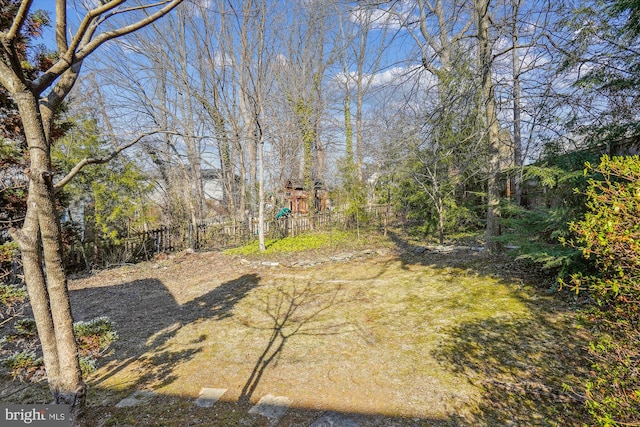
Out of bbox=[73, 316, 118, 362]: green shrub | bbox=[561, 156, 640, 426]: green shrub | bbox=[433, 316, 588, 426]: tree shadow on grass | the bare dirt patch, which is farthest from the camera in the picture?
bbox=[73, 316, 118, 362]: green shrub

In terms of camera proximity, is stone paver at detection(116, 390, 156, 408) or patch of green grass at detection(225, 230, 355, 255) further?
patch of green grass at detection(225, 230, 355, 255)

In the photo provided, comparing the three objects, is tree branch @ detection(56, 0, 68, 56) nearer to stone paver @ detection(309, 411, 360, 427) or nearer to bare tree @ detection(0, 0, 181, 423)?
bare tree @ detection(0, 0, 181, 423)

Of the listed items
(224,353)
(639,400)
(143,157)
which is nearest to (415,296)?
(224,353)

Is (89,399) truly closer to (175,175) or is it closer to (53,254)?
(53,254)

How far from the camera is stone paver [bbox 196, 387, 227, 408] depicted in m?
2.33

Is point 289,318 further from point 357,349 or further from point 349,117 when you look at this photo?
point 349,117

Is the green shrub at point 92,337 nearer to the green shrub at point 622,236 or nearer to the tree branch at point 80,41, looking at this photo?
the tree branch at point 80,41

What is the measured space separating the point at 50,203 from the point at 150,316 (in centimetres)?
338

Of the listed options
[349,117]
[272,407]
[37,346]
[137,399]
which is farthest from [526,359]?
[349,117]

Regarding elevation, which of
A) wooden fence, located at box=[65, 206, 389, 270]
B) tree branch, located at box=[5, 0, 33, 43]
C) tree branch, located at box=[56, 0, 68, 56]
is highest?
tree branch, located at box=[56, 0, 68, 56]

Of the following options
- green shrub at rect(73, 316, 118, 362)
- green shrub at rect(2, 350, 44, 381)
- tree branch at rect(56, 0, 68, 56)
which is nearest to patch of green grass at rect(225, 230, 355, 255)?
green shrub at rect(73, 316, 118, 362)

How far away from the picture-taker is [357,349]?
3031mm

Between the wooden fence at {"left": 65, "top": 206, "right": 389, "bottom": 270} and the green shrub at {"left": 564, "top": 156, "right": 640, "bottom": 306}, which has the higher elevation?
the green shrub at {"left": 564, "top": 156, "right": 640, "bottom": 306}

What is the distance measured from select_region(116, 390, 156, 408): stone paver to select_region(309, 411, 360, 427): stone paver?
153 centimetres
